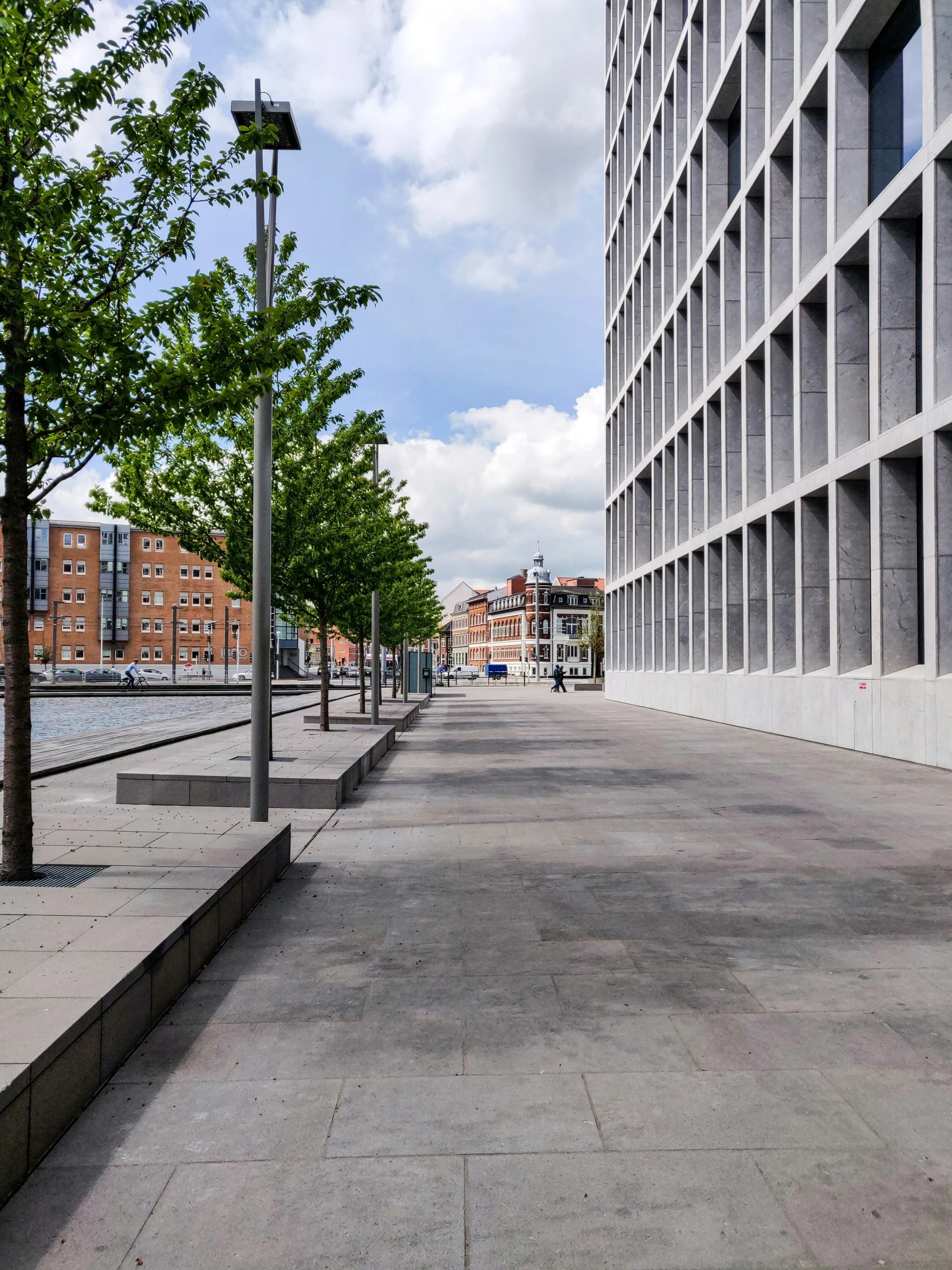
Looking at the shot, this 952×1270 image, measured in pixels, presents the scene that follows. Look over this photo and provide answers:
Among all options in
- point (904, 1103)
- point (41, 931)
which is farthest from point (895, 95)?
point (41, 931)

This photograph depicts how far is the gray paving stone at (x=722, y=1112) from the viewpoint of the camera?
3.28 metres

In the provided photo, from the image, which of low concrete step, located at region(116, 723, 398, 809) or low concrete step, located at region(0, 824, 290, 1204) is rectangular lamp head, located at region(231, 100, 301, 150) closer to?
low concrete step, located at region(116, 723, 398, 809)

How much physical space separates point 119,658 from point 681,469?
84.1 metres

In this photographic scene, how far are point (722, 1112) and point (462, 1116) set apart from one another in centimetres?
93

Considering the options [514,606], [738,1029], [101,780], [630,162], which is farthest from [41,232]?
[514,606]

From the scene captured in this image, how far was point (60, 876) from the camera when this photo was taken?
5727mm

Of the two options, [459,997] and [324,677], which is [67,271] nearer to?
[459,997]

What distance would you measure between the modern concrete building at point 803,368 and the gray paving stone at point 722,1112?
12.3m

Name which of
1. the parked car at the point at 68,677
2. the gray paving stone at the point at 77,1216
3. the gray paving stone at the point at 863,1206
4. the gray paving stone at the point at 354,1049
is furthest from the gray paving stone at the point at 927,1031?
the parked car at the point at 68,677

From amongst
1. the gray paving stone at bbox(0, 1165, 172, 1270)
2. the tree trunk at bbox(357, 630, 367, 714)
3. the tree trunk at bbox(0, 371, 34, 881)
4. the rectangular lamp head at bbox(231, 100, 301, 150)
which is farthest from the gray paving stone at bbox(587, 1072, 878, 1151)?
the tree trunk at bbox(357, 630, 367, 714)

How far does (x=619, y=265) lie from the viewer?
45969 millimetres

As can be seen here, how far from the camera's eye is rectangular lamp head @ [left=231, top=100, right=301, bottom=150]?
30.4 ft

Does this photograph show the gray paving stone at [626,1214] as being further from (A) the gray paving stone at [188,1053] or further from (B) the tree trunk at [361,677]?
(B) the tree trunk at [361,677]

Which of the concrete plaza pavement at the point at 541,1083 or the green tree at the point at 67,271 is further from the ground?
the green tree at the point at 67,271
